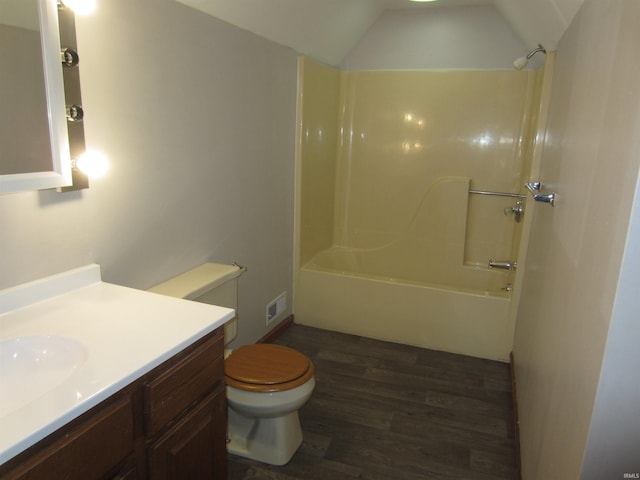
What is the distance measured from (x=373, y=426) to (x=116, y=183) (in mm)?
1571

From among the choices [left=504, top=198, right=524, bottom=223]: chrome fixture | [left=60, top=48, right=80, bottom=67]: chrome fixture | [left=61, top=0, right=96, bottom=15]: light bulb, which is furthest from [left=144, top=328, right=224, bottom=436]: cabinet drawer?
[left=504, top=198, right=524, bottom=223]: chrome fixture

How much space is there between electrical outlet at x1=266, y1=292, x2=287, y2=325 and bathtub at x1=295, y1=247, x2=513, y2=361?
0.16 metres

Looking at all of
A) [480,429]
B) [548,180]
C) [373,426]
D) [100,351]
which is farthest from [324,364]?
[100,351]

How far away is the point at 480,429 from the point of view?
2.22 m

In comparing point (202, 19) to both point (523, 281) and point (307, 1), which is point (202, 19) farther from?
point (523, 281)

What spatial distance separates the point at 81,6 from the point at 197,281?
41.1 inches

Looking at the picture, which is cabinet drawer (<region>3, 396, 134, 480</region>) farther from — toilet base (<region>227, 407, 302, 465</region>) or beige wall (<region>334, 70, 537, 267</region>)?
beige wall (<region>334, 70, 537, 267</region>)

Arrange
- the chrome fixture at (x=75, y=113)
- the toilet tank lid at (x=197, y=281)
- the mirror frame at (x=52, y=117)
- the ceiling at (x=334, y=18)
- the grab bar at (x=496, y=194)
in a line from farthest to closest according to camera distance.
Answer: the grab bar at (x=496, y=194) < the ceiling at (x=334, y=18) < the toilet tank lid at (x=197, y=281) < the chrome fixture at (x=75, y=113) < the mirror frame at (x=52, y=117)

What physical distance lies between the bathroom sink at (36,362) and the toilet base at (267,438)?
0.92 metres

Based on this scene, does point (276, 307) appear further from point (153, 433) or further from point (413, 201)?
point (153, 433)

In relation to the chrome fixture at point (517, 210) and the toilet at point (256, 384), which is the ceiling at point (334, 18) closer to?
the chrome fixture at point (517, 210)

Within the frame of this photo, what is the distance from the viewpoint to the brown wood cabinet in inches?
35.5

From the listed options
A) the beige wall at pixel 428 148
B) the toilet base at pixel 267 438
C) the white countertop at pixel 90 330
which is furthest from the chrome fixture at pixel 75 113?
the beige wall at pixel 428 148

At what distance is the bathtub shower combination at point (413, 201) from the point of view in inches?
118
